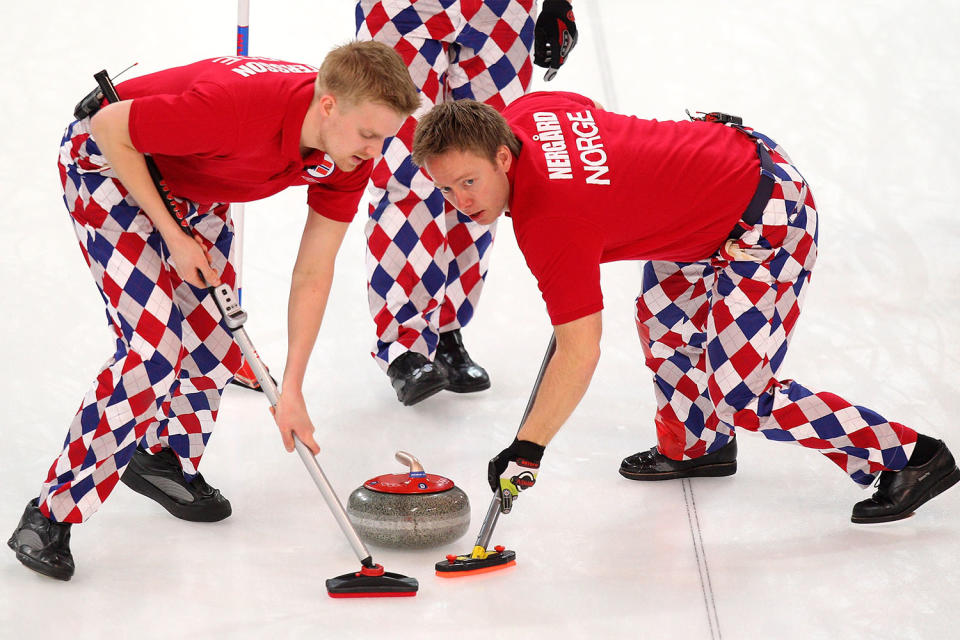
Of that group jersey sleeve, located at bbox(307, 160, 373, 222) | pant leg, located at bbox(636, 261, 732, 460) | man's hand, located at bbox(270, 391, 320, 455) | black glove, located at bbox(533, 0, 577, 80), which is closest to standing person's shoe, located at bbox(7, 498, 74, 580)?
man's hand, located at bbox(270, 391, 320, 455)

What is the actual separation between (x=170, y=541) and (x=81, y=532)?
0.21 m

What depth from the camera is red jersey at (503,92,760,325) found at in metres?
2.31

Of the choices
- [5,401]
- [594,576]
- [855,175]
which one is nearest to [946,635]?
[594,576]

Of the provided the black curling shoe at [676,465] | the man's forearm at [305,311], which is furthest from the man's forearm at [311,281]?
the black curling shoe at [676,465]

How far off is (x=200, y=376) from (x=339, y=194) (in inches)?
22.4

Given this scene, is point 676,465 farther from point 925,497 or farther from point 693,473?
point 925,497

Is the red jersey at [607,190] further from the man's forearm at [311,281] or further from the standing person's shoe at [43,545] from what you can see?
the standing person's shoe at [43,545]

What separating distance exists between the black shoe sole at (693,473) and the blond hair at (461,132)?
104 centimetres

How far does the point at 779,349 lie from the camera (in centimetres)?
262

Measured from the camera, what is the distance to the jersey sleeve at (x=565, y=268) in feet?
7.52

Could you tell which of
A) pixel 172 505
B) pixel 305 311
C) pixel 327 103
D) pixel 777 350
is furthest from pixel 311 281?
pixel 777 350

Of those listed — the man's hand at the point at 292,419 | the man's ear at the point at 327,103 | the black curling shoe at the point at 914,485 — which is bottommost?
the black curling shoe at the point at 914,485

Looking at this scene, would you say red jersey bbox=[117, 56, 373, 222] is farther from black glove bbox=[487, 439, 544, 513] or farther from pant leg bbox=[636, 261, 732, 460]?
pant leg bbox=[636, 261, 732, 460]

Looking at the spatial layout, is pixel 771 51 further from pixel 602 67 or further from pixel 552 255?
pixel 552 255
